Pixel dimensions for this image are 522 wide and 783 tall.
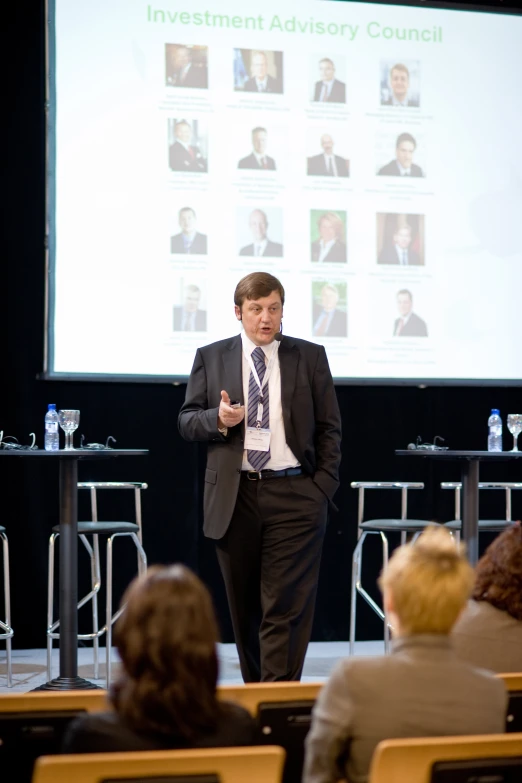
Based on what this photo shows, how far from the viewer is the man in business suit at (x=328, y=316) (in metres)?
5.57

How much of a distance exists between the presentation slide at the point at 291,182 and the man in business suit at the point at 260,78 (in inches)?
0.4

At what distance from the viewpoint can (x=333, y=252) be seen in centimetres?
564

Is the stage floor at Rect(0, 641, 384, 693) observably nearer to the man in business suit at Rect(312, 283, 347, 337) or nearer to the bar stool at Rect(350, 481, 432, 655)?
the bar stool at Rect(350, 481, 432, 655)

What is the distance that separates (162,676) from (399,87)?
496 cm

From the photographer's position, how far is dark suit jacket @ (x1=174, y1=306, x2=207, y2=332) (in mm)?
5418

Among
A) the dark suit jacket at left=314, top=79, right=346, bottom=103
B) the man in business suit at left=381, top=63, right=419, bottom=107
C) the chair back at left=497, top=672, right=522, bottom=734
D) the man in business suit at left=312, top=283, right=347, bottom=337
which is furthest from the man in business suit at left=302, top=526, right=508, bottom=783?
the man in business suit at left=381, top=63, right=419, bottom=107

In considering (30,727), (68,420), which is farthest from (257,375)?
(30,727)

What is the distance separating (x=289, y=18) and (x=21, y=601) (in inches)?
140

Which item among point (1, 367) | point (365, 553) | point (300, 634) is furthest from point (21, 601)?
point (300, 634)

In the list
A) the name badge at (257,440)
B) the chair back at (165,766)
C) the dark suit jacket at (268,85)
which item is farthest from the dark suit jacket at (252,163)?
the chair back at (165,766)

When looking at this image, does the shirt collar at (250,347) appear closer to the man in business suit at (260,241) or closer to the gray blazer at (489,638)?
the gray blazer at (489,638)

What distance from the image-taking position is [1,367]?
17.9 feet

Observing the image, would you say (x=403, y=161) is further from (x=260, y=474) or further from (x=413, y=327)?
(x=260, y=474)

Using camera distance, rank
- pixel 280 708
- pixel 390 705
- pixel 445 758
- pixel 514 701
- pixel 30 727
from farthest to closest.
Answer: pixel 514 701 < pixel 280 708 < pixel 30 727 < pixel 390 705 < pixel 445 758
